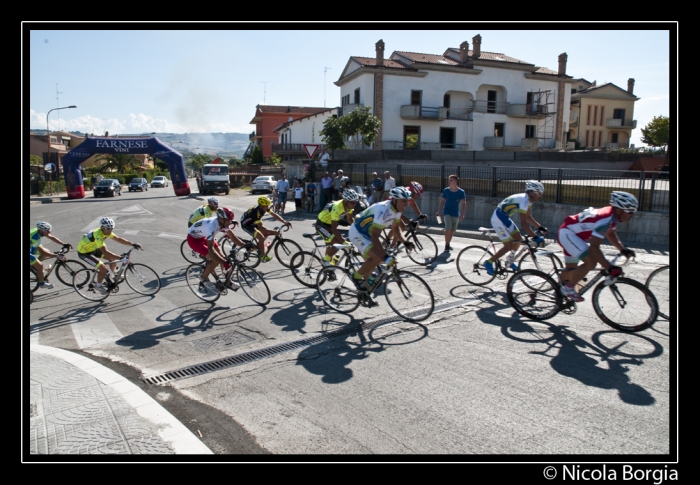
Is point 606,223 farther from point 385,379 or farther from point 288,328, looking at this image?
point 288,328

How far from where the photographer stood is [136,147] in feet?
117

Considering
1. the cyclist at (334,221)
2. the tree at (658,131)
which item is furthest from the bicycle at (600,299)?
the tree at (658,131)

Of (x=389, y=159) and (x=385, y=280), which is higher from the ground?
(x=389, y=159)

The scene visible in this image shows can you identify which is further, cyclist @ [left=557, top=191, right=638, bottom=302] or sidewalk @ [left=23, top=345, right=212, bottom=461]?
cyclist @ [left=557, top=191, right=638, bottom=302]

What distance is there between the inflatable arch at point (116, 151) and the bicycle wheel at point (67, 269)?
1108 inches

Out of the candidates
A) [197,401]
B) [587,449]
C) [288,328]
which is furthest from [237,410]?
[587,449]

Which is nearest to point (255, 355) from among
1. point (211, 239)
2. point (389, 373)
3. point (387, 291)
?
point (389, 373)

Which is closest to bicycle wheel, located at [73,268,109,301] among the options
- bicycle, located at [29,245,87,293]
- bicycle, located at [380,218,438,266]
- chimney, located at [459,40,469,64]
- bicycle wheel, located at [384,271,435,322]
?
bicycle, located at [29,245,87,293]

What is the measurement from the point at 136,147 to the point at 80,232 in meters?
18.9

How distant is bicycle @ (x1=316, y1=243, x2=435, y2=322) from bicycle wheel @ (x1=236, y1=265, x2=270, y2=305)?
1.01 m

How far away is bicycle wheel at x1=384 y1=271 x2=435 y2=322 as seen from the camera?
7.13 meters

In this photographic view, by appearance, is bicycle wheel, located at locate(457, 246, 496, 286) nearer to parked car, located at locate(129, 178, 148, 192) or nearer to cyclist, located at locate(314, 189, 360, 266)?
cyclist, located at locate(314, 189, 360, 266)

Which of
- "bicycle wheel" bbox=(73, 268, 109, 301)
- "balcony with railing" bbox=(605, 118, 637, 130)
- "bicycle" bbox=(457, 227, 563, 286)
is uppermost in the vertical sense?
"balcony with railing" bbox=(605, 118, 637, 130)

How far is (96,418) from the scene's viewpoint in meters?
4.32
